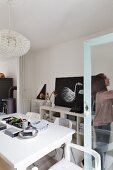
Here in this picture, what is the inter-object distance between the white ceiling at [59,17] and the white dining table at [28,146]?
1654mm

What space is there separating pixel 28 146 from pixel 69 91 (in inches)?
76.0

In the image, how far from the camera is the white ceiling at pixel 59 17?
1.72 meters

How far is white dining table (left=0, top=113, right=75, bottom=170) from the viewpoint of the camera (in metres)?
1.16

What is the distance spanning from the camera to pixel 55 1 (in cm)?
165

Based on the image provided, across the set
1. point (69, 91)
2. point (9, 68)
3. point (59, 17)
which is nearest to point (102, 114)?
point (69, 91)

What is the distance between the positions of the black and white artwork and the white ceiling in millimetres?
1011

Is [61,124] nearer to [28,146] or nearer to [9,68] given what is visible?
[28,146]

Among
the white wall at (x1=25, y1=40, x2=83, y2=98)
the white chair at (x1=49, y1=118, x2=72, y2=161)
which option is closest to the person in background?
the white chair at (x1=49, y1=118, x2=72, y2=161)

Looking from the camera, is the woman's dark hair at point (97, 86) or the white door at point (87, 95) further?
the woman's dark hair at point (97, 86)

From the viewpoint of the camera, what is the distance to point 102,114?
73.0 inches

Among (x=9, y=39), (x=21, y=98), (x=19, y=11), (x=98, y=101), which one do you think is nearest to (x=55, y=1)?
(x=19, y=11)

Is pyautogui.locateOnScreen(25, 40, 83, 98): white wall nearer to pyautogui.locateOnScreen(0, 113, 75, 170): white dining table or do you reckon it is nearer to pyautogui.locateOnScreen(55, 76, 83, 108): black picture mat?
pyautogui.locateOnScreen(55, 76, 83, 108): black picture mat

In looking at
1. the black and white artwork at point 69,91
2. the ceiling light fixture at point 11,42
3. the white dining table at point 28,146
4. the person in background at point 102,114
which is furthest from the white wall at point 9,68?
the person in background at point 102,114

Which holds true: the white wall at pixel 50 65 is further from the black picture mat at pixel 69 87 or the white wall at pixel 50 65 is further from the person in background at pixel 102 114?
the person in background at pixel 102 114
